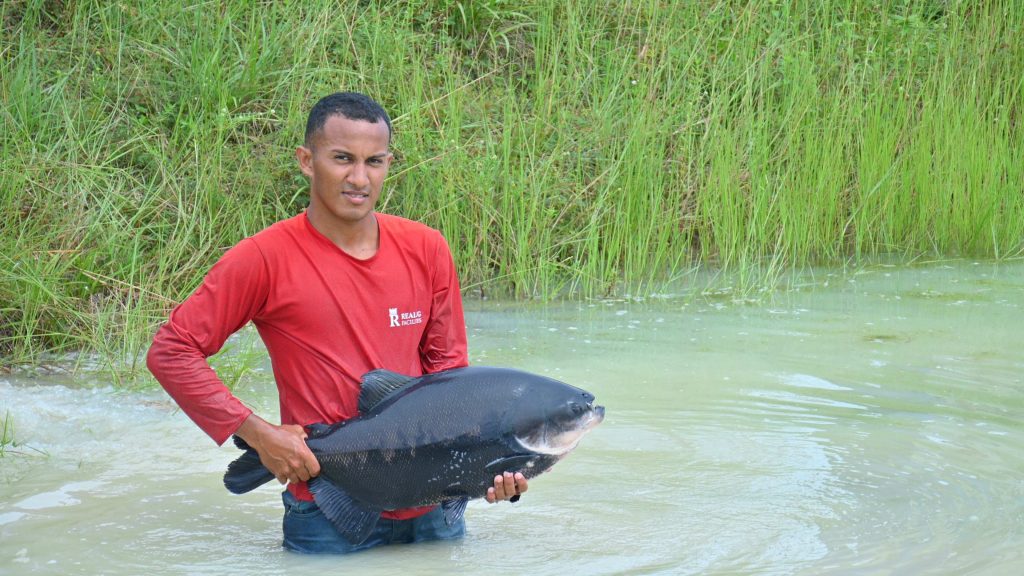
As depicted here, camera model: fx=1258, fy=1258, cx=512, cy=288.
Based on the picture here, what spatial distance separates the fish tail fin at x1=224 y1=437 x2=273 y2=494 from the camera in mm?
2957

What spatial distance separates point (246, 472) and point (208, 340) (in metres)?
0.32

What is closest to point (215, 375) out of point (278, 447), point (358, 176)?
point (278, 447)

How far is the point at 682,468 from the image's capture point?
412 cm

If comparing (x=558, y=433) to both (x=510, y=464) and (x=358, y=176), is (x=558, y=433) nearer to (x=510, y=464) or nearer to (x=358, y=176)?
(x=510, y=464)

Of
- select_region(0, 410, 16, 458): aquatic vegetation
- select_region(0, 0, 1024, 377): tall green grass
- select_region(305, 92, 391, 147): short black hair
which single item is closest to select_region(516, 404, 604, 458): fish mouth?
select_region(305, 92, 391, 147): short black hair

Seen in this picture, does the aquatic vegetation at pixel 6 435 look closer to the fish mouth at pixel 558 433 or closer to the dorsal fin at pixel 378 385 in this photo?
the dorsal fin at pixel 378 385

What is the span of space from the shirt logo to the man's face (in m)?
0.25

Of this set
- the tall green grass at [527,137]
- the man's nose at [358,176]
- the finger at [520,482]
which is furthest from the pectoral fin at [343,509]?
the tall green grass at [527,137]

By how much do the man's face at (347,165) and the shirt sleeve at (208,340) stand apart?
0.77 ft

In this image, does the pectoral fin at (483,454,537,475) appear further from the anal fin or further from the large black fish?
the anal fin

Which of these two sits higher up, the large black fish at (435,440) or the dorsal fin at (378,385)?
the dorsal fin at (378,385)

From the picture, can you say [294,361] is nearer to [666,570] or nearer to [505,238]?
[666,570]

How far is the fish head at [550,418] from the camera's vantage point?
9.09 feet

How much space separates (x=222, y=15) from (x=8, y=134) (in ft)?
5.10
